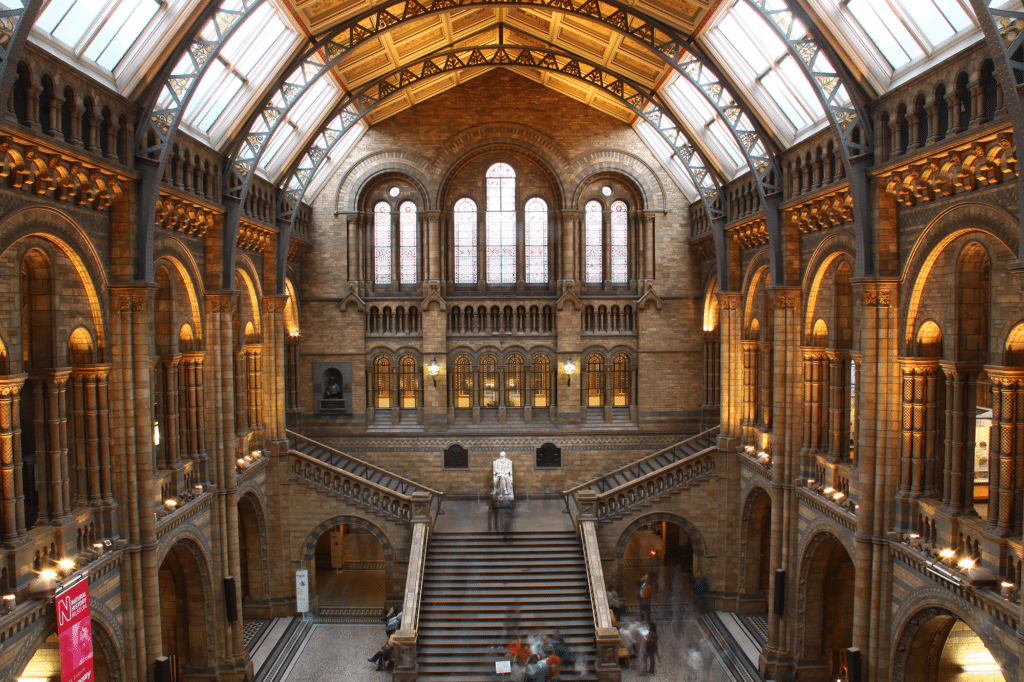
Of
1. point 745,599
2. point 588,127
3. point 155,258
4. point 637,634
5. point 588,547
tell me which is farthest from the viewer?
point 588,127

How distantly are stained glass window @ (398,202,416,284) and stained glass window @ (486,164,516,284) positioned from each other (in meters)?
3.12

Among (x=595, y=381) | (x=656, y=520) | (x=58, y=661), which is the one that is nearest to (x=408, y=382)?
(x=595, y=381)

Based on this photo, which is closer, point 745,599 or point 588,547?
point 588,547

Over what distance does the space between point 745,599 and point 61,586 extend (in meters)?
Result: 20.2

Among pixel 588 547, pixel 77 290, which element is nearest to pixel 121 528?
pixel 77 290

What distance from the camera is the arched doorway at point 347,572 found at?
2486cm

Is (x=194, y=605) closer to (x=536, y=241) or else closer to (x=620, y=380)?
(x=620, y=380)

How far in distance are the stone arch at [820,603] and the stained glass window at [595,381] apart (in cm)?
1204

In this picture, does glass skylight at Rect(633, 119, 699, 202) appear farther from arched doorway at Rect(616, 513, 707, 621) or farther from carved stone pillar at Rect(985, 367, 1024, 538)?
carved stone pillar at Rect(985, 367, 1024, 538)

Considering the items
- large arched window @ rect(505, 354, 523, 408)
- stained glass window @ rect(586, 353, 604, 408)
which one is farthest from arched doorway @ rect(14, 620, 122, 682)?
stained glass window @ rect(586, 353, 604, 408)

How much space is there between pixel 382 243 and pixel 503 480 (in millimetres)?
11238

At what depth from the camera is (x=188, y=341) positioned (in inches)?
747

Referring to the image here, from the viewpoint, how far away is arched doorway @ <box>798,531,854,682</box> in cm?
1875

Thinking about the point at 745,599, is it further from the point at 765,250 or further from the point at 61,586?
the point at 61,586
